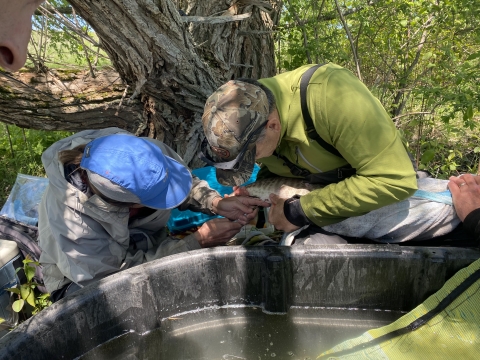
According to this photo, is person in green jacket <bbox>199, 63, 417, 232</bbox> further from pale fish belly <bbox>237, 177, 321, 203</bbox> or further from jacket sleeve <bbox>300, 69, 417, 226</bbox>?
pale fish belly <bbox>237, 177, 321, 203</bbox>

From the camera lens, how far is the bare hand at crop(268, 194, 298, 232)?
7.60 feet

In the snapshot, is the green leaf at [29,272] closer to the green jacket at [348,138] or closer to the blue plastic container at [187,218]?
the blue plastic container at [187,218]

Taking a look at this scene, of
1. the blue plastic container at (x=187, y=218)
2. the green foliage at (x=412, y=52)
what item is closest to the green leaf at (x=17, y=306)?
the blue plastic container at (x=187, y=218)

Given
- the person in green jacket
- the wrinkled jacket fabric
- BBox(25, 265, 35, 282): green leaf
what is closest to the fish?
the person in green jacket

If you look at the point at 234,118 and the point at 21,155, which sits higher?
the point at 234,118

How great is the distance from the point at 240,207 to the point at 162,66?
1066 mm

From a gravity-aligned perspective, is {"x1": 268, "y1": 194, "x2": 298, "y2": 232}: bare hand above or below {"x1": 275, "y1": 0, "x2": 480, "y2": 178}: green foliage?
below

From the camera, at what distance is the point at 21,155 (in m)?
4.46

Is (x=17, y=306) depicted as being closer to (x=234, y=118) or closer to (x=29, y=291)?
(x=29, y=291)

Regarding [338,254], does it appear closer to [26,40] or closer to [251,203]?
[251,203]

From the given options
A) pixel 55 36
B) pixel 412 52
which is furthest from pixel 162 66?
pixel 412 52

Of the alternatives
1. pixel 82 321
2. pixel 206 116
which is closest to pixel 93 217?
pixel 82 321

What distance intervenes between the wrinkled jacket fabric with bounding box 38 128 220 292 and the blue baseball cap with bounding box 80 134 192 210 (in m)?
0.14

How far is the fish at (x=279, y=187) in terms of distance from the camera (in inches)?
94.1
